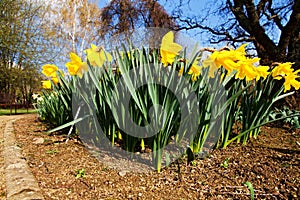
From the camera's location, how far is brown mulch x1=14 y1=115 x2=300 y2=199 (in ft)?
2.54

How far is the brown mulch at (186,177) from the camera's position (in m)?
0.77

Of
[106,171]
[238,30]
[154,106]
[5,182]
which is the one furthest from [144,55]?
[238,30]

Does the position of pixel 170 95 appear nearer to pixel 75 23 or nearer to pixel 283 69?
pixel 283 69

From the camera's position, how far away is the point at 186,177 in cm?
88

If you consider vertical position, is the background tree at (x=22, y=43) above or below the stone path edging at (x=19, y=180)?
above

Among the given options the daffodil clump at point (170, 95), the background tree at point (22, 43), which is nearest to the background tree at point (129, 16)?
the background tree at point (22, 43)

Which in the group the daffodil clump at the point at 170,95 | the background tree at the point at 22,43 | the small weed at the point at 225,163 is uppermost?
the background tree at the point at 22,43

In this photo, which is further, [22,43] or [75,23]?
[75,23]

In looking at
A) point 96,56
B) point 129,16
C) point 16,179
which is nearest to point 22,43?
point 129,16

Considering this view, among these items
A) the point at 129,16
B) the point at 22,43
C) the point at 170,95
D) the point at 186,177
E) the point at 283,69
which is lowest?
the point at 186,177

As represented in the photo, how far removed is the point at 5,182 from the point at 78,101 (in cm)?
63

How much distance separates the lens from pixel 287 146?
1.22m

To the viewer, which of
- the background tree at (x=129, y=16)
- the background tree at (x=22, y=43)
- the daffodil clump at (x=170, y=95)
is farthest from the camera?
the background tree at (x=129, y=16)

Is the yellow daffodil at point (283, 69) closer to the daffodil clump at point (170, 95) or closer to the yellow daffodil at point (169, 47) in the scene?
the daffodil clump at point (170, 95)
